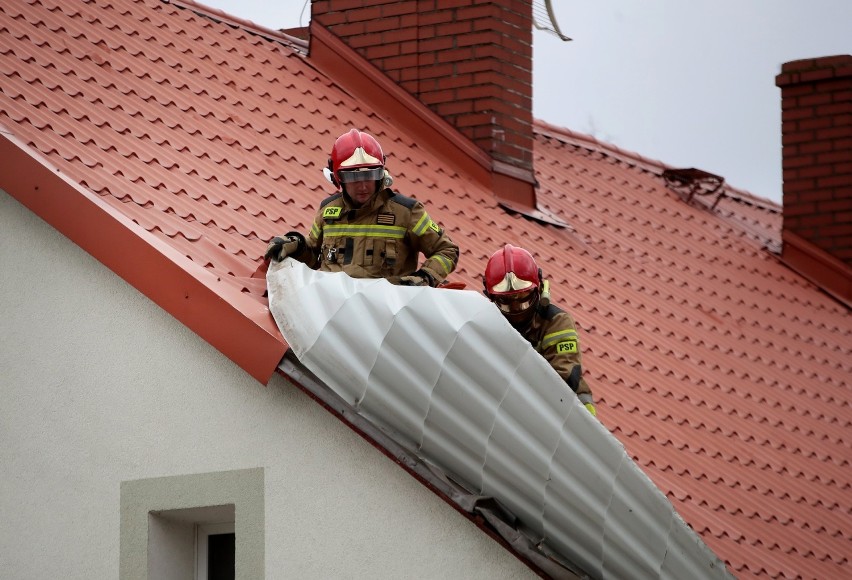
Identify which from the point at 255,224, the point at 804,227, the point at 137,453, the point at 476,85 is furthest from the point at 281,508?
the point at 804,227

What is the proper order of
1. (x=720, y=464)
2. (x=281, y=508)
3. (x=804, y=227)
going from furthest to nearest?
(x=804, y=227) < (x=720, y=464) < (x=281, y=508)

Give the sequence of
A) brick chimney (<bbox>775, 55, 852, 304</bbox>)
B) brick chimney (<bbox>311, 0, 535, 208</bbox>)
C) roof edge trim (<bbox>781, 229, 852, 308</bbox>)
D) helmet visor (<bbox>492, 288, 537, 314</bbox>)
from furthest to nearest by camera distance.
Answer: brick chimney (<bbox>775, 55, 852, 304</bbox>) → roof edge trim (<bbox>781, 229, 852, 308</bbox>) → brick chimney (<bbox>311, 0, 535, 208</bbox>) → helmet visor (<bbox>492, 288, 537, 314</bbox>)

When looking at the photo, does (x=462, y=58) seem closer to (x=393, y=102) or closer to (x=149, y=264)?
(x=393, y=102)

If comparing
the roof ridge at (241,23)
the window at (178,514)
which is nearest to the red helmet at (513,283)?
the window at (178,514)

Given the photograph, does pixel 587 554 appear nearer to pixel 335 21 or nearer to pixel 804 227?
pixel 335 21

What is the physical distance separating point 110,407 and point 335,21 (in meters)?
6.16

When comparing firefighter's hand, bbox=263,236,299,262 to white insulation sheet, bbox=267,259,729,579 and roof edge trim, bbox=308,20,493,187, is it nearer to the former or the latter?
white insulation sheet, bbox=267,259,729,579

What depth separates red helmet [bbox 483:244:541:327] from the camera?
8797mm

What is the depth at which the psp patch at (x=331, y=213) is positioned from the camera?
8.95m

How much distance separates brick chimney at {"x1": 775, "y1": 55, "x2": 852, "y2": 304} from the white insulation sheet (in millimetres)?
8414

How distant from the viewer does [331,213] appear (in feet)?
29.4

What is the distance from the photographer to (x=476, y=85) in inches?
535

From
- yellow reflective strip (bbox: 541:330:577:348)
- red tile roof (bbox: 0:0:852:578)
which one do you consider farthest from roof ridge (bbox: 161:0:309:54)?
yellow reflective strip (bbox: 541:330:577:348)

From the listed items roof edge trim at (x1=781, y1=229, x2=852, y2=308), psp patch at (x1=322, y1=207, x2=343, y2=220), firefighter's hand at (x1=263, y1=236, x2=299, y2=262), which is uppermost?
roof edge trim at (x1=781, y1=229, x2=852, y2=308)
